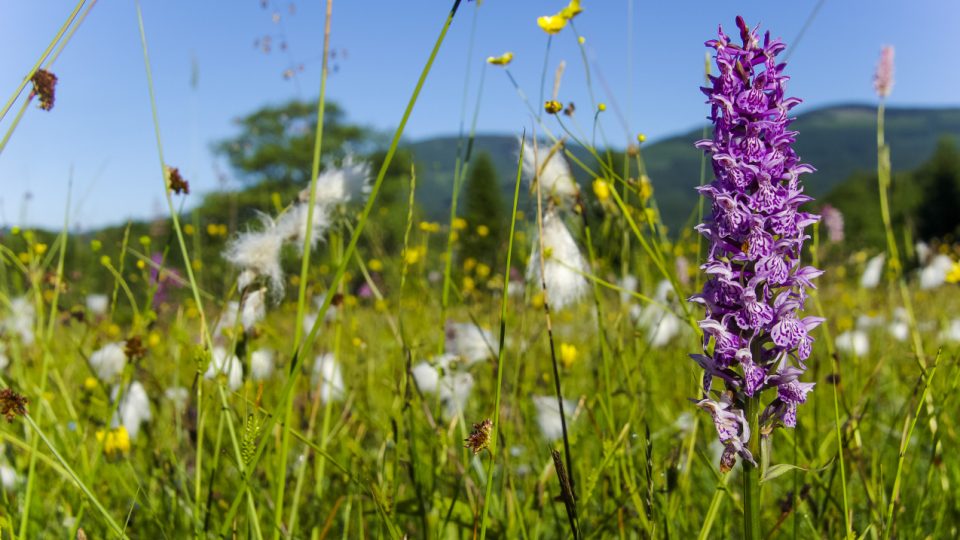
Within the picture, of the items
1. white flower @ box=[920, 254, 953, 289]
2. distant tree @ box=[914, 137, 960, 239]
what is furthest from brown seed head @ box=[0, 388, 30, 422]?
distant tree @ box=[914, 137, 960, 239]

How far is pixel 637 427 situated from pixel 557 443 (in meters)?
0.61

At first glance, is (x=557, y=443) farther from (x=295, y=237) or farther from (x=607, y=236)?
(x=295, y=237)

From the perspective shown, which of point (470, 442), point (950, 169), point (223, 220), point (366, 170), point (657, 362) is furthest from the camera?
point (950, 169)

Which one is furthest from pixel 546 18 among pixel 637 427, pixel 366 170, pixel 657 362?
pixel 657 362

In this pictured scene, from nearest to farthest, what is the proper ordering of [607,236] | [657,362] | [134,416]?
[607,236] → [134,416] → [657,362]

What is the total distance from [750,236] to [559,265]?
1693 mm

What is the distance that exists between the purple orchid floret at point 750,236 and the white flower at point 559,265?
125cm

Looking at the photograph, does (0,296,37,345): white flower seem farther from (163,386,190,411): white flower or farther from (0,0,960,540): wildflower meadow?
(163,386,190,411): white flower

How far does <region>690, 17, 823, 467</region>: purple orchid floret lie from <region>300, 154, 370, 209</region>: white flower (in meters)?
1.46

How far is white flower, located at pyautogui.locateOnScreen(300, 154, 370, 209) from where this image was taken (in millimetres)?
2355

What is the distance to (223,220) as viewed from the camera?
133ft

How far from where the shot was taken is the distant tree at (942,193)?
55.8 metres

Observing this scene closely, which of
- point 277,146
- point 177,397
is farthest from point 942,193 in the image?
point 177,397

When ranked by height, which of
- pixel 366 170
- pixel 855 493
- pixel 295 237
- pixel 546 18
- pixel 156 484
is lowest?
pixel 156 484
